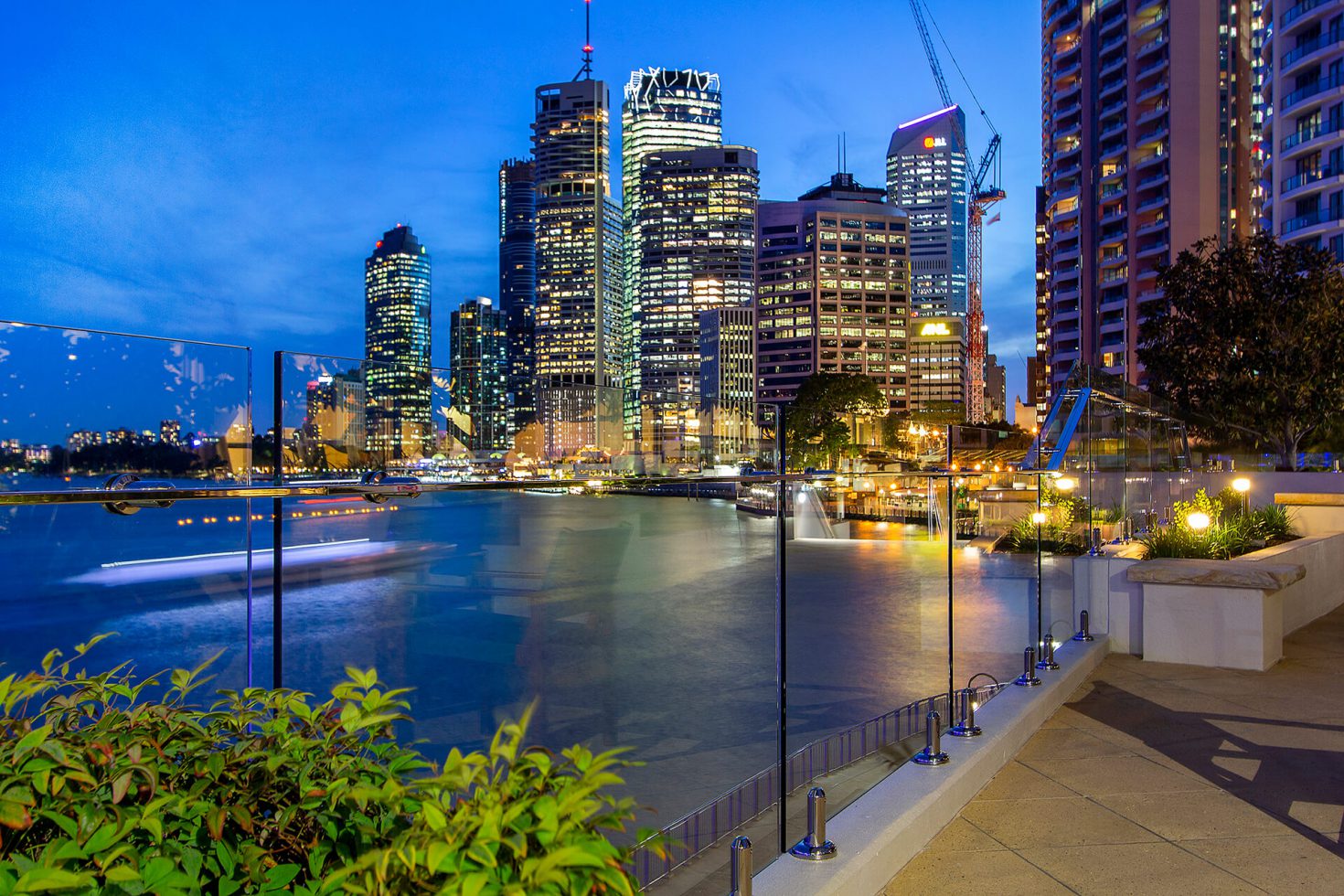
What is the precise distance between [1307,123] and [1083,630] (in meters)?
44.2

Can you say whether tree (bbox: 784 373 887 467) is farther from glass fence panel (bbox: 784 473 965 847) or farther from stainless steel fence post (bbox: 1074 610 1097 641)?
stainless steel fence post (bbox: 1074 610 1097 641)

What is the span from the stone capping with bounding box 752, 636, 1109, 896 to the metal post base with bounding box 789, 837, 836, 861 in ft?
0.07

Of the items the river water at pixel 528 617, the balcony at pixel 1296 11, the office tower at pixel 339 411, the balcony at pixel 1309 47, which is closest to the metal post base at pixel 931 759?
the river water at pixel 528 617

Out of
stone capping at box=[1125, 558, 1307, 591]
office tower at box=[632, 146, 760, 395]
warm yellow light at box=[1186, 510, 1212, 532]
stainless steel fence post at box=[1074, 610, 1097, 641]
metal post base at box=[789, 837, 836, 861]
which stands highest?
office tower at box=[632, 146, 760, 395]

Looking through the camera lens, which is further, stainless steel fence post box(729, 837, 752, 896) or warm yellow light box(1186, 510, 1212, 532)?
warm yellow light box(1186, 510, 1212, 532)

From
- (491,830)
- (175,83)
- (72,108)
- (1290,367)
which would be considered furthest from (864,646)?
(175,83)

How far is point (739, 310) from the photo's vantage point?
157000mm

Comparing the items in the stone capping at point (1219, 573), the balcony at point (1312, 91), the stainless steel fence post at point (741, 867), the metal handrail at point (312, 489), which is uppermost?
the balcony at point (1312, 91)

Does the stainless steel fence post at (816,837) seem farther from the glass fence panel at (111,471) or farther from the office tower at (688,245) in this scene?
the office tower at (688,245)

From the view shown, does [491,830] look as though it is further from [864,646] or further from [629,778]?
[864,646]

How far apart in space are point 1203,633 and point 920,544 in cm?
181

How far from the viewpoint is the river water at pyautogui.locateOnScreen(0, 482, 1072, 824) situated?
215 centimetres

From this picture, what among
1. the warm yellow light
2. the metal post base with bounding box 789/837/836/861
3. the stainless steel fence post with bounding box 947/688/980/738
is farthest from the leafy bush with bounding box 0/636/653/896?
the warm yellow light

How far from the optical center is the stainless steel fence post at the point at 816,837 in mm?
2467
